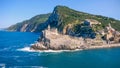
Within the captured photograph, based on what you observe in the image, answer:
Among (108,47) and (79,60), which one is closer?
(79,60)

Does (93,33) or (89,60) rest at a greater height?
(93,33)

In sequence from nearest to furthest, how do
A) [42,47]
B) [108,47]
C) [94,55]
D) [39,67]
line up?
[39,67], [94,55], [42,47], [108,47]

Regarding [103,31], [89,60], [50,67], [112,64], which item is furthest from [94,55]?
[103,31]

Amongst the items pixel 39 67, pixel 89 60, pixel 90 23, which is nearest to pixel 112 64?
pixel 89 60

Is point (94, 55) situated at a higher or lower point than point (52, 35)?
lower

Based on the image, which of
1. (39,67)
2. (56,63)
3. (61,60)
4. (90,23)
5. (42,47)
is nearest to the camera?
(39,67)

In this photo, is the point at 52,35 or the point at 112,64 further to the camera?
the point at 52,35

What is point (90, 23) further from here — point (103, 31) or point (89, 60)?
point (89, 60)

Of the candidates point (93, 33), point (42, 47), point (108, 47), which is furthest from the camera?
point (93, 33)

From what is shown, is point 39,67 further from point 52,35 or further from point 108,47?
point 108,47
